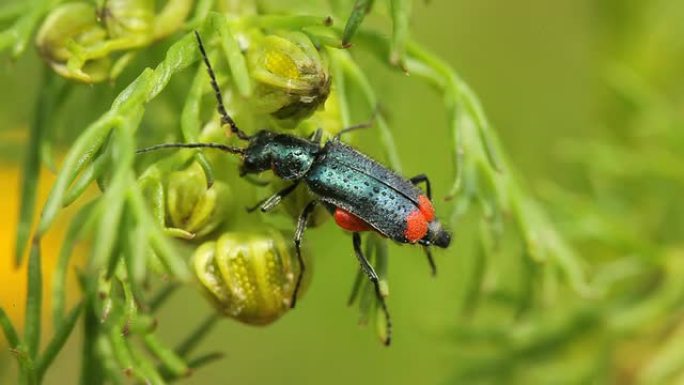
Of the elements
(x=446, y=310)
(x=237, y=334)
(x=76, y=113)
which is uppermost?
(x=76, y=113)

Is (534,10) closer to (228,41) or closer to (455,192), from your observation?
(455,192)

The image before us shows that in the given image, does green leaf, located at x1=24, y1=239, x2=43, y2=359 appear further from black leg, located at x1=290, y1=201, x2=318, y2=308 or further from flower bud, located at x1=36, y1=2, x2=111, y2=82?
black leg, located at x1=290, y1=201, x2=318, y2=308

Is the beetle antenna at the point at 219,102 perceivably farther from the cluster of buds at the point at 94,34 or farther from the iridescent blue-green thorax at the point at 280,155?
the cluster of buds at the point at 94,34

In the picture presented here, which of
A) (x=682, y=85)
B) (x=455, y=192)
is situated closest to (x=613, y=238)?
(x=682, y=85)

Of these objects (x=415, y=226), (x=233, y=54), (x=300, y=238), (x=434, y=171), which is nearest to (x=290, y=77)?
(x=233, y=54)

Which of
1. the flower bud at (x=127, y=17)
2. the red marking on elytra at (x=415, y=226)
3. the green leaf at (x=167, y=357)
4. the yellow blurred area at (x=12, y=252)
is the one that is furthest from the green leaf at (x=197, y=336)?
the yellow blurred area at (x=12, y=252)

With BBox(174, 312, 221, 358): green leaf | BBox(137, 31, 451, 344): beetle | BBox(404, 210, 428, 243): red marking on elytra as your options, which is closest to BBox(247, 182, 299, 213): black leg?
BBox(137, 31, 451, 344): beetle
